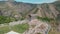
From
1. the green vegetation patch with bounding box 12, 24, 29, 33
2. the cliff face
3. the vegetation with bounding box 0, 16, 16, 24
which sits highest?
the cliff face

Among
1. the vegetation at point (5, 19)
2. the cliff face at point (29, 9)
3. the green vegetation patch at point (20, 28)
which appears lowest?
the green vegetation patch at point (20, 28)

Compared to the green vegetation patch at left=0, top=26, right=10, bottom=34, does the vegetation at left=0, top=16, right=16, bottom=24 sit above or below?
above

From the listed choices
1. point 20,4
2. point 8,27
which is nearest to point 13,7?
point 20,4

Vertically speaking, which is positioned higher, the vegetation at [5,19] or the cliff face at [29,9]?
the cliff face at [29,9]

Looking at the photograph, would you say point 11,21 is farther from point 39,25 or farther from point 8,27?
point 39,25

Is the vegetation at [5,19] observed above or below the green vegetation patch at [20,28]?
above

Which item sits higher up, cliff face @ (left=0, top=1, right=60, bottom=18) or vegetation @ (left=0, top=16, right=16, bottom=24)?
cliff face @ (left=0, top=1, right=60, bottom=18)

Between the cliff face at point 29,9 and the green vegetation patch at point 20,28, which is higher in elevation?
the cliff face at point 29,9

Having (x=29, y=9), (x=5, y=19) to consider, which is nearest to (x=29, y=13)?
(x=29, y=9)
